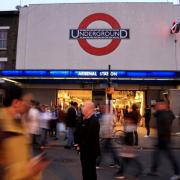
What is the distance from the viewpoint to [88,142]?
7.61 metres

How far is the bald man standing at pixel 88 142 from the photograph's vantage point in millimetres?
7602

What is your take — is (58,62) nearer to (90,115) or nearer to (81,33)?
(81,33)

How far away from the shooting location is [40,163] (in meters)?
2.92

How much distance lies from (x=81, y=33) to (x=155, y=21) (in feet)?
17.9

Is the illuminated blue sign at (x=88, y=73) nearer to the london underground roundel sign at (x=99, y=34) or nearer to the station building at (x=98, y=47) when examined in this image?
the station building at (x=98, y=47)

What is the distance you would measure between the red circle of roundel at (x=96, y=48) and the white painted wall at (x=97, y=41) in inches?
10.4

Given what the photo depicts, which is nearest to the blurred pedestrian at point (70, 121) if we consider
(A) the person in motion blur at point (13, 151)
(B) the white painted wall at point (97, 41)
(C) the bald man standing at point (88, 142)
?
(C) the bald man standing at point (88, 142)

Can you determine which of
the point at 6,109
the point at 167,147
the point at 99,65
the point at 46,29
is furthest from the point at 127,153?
the point at 46,29

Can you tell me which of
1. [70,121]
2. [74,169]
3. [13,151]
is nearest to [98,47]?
[70,121]

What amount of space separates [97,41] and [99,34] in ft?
1.81

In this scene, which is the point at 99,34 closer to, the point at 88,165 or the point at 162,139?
the point at 162,139

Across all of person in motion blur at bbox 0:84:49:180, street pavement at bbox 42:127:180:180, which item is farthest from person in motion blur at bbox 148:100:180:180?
person in motion blur at bbox 0:84:49:180

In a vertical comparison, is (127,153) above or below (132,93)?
below

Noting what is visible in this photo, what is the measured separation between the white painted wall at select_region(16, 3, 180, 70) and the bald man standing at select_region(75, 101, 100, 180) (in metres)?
23.1
